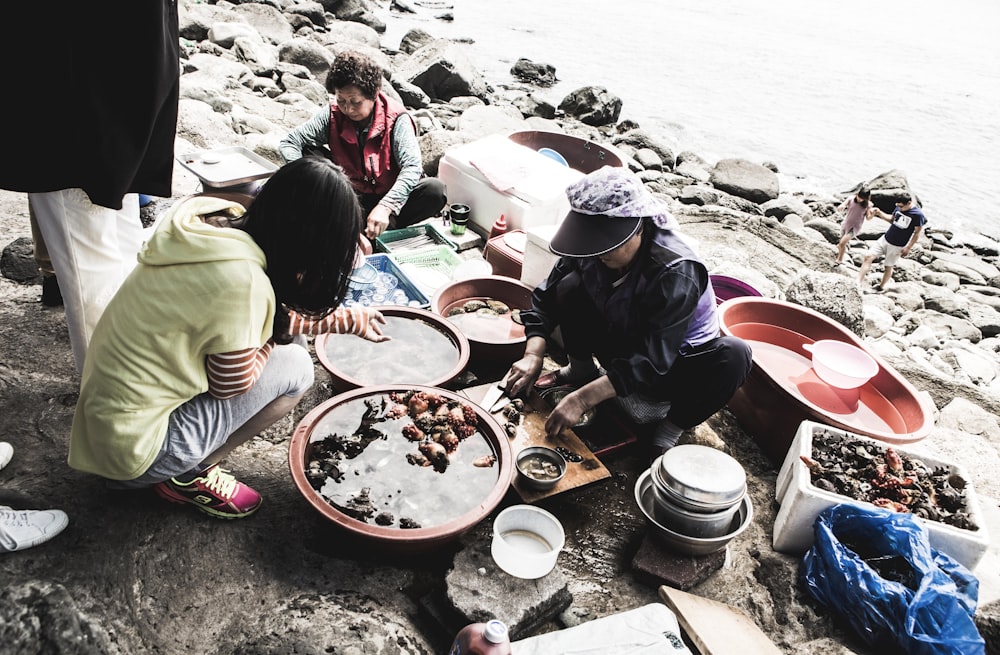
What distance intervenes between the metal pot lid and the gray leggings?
5.09 feet

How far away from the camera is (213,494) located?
8.20 feet

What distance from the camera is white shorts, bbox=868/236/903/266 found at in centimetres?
934

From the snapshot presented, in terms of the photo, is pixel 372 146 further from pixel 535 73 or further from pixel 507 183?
pixel 535 73

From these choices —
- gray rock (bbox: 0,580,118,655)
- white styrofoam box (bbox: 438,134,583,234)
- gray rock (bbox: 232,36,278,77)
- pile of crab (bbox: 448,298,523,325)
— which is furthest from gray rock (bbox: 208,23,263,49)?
gray rock (bbox: 0,580,118,655)

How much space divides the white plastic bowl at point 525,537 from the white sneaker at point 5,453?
1.98 metres

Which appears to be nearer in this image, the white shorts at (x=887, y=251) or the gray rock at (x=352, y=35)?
the white shorts at (x=887, y=251)

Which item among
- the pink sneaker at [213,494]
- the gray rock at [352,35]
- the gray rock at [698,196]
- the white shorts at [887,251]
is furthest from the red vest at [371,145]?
the gray rock at [352,35]

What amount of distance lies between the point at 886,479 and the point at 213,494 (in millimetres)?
2894

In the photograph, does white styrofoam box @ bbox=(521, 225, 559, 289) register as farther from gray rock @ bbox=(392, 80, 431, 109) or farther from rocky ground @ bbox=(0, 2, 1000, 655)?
gray rock @ bbox=(392, 80, 431, 109)

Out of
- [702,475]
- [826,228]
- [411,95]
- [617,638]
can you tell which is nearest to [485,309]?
[702,475]

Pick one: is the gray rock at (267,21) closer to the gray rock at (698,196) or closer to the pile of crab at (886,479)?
the gray rock at (698,196)

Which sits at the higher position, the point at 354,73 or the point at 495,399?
the point at 354,73

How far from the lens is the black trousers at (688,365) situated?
123 inches

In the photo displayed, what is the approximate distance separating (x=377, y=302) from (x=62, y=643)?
8.60 feet
